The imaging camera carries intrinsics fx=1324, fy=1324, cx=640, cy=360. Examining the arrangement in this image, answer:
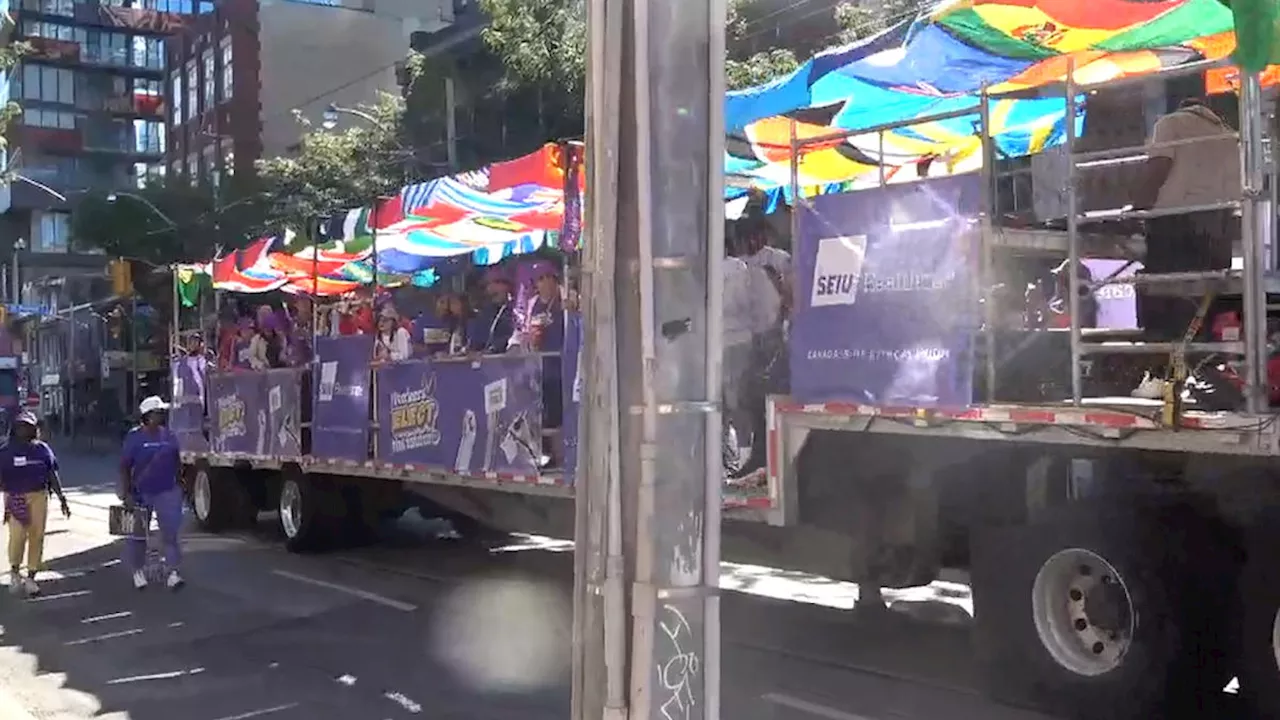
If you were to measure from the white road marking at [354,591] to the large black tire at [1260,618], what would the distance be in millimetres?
6556

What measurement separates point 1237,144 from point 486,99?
22.2 m

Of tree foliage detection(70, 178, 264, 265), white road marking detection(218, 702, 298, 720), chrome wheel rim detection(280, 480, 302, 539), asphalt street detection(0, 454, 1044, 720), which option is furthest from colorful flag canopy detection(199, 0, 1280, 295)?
tree foliage detection(70, 178, 264, 265)

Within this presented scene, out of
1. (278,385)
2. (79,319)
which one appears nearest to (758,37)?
(278,385)

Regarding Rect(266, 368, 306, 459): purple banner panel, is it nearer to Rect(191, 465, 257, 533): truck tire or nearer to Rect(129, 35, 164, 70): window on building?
Rect(191, 465, 257, 533): truck tire

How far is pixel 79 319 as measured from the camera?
59188 millimetres

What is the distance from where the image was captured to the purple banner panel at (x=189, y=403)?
55.8 feet

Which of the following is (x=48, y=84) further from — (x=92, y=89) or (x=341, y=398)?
(x=341, y=398)

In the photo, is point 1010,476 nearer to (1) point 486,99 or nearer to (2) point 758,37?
(2) point 758,37

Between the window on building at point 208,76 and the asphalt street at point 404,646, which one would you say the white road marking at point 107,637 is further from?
the window on building at point 208,76

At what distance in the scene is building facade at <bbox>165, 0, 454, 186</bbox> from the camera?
57.4 metres

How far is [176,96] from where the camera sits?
219ft

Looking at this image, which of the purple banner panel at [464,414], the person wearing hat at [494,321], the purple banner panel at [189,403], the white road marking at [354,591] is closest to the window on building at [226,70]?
the purple banner panel at [189,403]

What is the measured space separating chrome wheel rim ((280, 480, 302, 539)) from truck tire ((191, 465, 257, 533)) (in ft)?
5.48

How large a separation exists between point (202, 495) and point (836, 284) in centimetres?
1189
